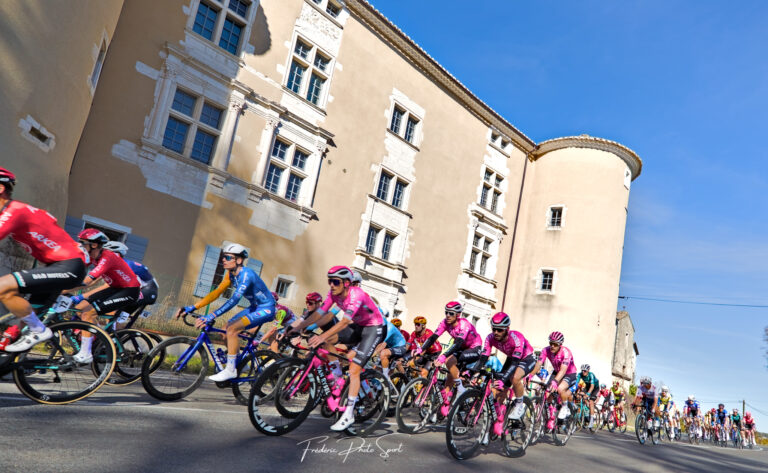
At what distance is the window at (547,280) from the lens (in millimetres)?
29112

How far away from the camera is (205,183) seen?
1664 centimetres

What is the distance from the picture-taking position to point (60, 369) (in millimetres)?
5367

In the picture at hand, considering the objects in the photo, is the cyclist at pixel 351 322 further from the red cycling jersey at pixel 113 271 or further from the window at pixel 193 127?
the window at pixel 193 127

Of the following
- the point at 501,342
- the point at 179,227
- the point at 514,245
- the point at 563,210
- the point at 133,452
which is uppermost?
the point at 563,210

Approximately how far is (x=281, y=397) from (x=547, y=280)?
25.7 m

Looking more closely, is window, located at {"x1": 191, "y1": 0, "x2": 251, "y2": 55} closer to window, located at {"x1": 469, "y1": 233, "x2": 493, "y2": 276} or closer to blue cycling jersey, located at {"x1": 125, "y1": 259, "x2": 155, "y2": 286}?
blue cycling jersey, located at {"x1": 125, "y1": 259, "x2": 155, "y2": 286}

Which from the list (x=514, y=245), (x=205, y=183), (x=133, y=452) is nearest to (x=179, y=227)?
(x=205, y=183)

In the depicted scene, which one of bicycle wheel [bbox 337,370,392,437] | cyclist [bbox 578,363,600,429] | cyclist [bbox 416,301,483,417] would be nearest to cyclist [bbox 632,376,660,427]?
cyclist [bbox 578,363,600,429]

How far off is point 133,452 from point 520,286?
2725 cm

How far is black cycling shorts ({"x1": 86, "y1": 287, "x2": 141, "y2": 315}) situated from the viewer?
264 inches

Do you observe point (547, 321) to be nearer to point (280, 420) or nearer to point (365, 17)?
point (365, 17)

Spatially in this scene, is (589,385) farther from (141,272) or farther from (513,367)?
(141,272)

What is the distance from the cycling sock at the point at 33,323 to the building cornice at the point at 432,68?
19.0 metres

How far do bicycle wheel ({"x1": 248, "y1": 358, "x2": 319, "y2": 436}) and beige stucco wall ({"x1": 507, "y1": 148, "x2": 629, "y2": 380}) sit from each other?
2414 cm
